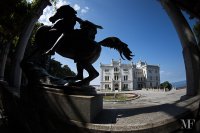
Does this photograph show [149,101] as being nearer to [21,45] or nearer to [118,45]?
[21,45]

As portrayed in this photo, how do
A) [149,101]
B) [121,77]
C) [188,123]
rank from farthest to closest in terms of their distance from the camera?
[121,77] < [149,101] < [188,123]

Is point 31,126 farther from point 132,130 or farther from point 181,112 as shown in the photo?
point 181,112

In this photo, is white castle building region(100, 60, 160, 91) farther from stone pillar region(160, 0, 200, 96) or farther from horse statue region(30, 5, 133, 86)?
horse statue region(30, 5, 133, 86)

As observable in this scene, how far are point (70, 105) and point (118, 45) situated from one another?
2.15m

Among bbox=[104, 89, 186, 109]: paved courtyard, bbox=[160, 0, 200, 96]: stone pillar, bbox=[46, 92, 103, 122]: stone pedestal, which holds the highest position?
bbox=[160, 0, 200, 96]: stone pillar

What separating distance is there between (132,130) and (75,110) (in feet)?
4.60

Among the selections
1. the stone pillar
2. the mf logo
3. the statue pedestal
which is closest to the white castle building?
the stone pillar

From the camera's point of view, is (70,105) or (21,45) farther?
(21,45)

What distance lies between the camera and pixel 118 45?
16.0 ft

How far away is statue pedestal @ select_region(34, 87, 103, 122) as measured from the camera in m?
3.82

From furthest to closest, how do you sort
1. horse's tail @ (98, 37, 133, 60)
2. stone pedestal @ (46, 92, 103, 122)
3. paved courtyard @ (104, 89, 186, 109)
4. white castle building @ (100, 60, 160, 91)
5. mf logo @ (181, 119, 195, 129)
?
white castle building @ (100, 60, 160, 91)
paved courtyard @ (104, 89, 186, 109)
horse's tail @ (98, 37, 133, 60)
stone pedestal @ (46, 92, 103, 122)
mf logo @ (181, 119, 195, 129)

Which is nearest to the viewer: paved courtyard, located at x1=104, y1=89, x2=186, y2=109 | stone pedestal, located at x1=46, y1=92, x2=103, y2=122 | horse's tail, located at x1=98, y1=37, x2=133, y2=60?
stone pedestal, located at x1=46, y1=92, x2=103, y2=122

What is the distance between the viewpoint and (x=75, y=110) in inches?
156

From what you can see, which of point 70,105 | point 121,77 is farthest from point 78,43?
point 121,77
